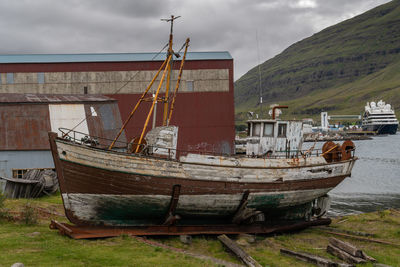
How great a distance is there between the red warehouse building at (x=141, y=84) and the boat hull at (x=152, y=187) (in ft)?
67.9

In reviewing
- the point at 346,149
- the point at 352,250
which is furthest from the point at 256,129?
the point at 352,250

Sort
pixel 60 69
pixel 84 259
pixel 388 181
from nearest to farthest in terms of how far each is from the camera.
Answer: pixel 84 259, pixel 60 69, pixel 388 181

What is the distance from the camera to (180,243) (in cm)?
1330

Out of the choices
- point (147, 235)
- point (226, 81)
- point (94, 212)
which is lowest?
point (147, 235)

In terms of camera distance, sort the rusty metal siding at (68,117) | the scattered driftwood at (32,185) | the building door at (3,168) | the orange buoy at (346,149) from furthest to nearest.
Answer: the rusty metal siding at (68,117) < the building door at (3,168) < the scattered driftwood at (32,185) < the orange buoy at (346,149)

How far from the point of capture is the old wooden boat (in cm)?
1294

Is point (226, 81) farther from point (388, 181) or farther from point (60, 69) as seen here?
point (388, 181)

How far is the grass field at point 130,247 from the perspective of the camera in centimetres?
992

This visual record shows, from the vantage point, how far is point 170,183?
44.8 ft

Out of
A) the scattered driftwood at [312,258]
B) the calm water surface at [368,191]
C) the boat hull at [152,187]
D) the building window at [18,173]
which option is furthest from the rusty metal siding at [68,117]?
the calm water surface at [368,191]

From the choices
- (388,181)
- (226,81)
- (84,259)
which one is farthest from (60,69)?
(388,181)

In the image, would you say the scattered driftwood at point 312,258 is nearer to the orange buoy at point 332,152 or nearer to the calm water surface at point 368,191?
the orange buoy at point 332,152

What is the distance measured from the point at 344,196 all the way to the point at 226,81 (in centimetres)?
1519

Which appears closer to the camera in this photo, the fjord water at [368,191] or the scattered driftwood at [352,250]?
the scattered driftwood at [352,250]
